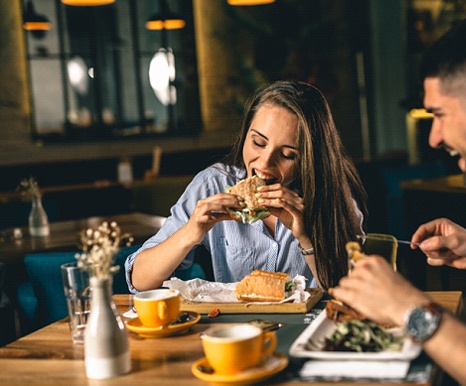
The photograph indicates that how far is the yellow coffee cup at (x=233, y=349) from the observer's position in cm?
144

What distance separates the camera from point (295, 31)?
11344mm

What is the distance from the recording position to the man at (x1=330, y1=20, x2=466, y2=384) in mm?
1390

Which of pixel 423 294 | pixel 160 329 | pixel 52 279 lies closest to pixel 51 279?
pixel 52 279

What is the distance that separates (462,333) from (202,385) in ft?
1.77

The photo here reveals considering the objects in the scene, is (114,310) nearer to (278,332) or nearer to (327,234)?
(278,332)

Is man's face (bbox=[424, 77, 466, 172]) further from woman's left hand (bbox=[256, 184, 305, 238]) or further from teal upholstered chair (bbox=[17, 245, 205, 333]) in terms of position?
teal upholstered chair (bbox=[17, 245, 205, 333])

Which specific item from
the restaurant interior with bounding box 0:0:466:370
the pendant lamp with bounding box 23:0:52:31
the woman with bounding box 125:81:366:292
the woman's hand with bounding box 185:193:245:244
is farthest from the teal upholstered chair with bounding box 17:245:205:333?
the pendant lamp with bounding box 23:0:52:31

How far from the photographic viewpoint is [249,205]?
2.33 meters

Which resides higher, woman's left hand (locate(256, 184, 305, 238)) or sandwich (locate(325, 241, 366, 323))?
woman's left hand (locate(256, 184, 305, 238))

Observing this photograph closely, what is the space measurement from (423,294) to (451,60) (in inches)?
21.0

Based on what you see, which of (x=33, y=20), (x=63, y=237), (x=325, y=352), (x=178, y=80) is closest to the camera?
(x=325, y=352)

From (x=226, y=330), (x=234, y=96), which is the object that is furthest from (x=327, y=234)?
(x=234, y=96)

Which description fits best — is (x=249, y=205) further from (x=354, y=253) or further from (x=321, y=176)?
(x=354, y=253)

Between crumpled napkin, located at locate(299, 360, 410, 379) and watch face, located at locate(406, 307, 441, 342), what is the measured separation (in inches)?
3.7
